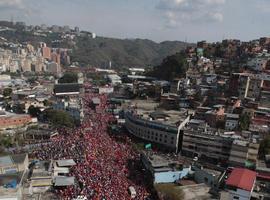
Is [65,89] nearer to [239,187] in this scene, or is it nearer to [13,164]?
[13,164]

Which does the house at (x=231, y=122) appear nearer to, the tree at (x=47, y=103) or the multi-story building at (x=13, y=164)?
the multi-story building at (x=13, y=164)

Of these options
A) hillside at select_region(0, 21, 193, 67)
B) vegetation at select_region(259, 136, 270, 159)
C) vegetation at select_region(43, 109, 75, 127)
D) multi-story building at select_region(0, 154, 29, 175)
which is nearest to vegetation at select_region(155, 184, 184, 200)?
vegetation at select_region(259, 136, 270, 159)

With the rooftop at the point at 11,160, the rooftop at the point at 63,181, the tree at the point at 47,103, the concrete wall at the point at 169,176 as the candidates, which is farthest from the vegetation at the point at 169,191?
the tree at the point at 47,103

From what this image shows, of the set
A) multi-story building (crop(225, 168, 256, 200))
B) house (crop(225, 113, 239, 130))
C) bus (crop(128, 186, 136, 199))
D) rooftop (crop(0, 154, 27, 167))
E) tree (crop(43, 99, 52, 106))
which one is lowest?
bus (crop(128, 186, 136, 199))

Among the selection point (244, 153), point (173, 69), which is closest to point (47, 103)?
point (173, 69)

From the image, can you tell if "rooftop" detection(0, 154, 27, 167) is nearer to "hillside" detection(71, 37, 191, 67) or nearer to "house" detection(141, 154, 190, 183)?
"house" detection(141, 154, 190, 183)
